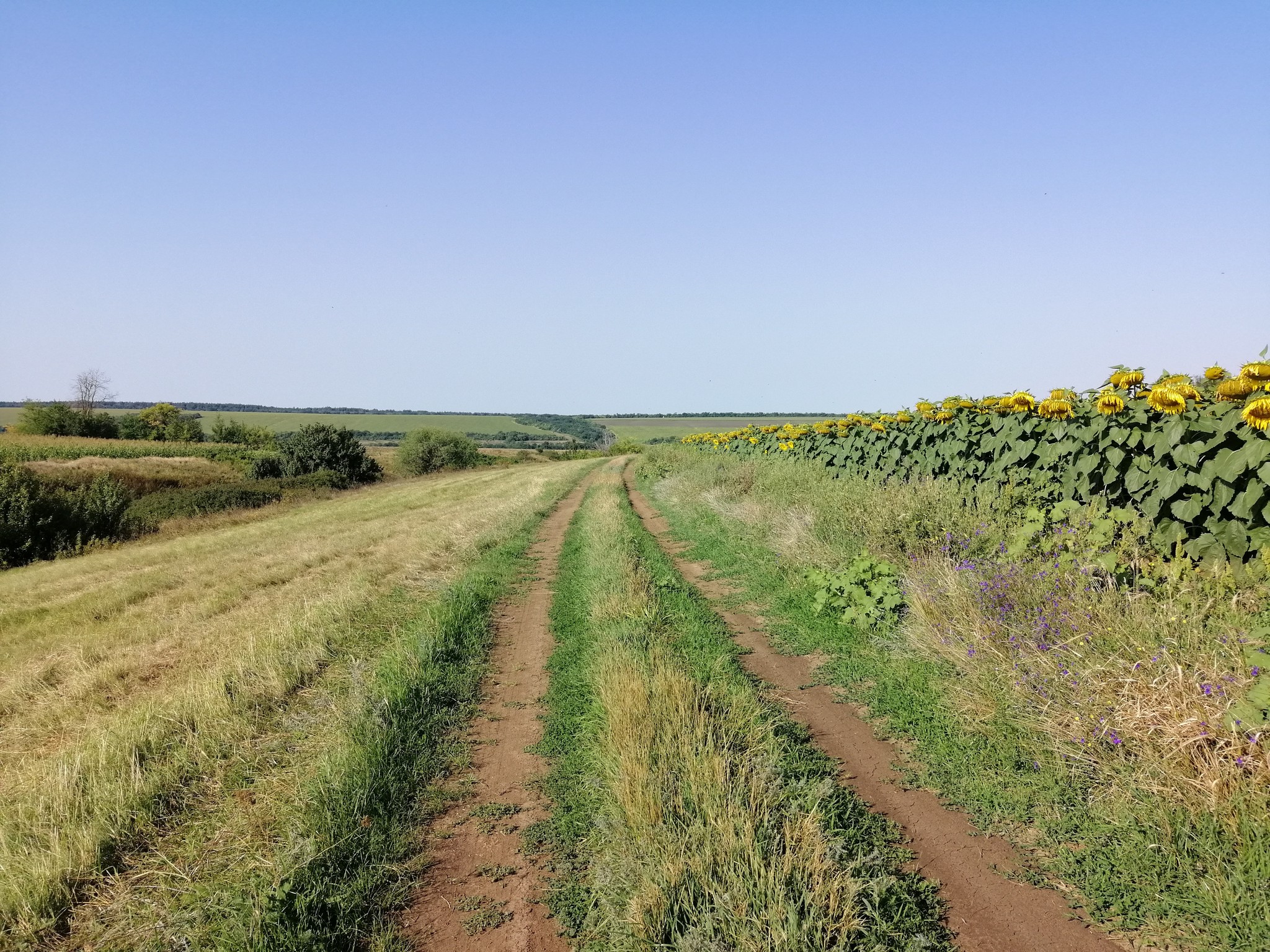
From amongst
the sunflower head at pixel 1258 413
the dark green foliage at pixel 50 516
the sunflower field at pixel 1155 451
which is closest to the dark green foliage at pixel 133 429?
the dark green foliage at pixel 50 516

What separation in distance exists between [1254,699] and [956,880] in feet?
5.93

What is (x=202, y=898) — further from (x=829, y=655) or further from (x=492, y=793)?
(x=829, y=655)

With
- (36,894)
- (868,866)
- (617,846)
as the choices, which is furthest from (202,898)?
(868,866)

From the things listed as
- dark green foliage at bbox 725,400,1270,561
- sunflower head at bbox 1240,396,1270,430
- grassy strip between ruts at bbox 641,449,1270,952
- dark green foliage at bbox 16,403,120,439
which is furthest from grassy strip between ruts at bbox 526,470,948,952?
dark green foliage at bbox 16,403,120,439

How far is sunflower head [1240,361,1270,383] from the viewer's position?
6020mm

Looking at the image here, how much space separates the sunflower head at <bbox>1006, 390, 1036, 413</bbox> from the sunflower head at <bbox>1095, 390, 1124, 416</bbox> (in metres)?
1.70

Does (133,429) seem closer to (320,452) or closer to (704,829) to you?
(320,452)

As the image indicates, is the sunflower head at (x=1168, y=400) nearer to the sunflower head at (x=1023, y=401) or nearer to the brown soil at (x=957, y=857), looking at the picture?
the sunflower head at (x=1023, y=401)

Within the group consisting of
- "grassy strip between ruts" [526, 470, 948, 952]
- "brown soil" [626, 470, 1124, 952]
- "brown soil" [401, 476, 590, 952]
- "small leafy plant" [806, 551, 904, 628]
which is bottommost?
"brown soil" [401, 476, 590, 952]

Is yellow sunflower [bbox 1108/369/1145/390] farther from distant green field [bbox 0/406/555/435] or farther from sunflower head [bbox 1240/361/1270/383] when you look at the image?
distant green field [bbox 0/406/555/435]

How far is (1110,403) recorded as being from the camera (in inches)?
285

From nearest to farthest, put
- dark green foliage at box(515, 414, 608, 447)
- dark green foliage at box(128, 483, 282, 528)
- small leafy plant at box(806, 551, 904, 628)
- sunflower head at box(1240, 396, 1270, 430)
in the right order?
sunflower head at box(1240, 396, 1270, 430)
small leafy plant at box(806, 551, 904, 628)
dark green foliage at box(128, 483, 282, 528)
dark green foliage at box(515, 414, 608, 447)

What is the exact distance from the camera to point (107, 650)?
394 inches

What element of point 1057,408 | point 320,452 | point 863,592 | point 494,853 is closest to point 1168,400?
point 1057,408
